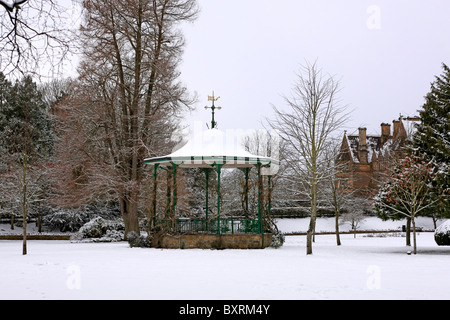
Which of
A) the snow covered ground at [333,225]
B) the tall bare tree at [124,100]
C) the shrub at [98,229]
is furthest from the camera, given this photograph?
the snow covered ground at [333,225]

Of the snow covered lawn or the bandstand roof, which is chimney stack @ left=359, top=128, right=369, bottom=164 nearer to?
the bandstand roof

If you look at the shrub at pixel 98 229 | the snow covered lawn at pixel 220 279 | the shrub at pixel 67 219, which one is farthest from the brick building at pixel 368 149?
the snow covered lawn at pixel 220 279

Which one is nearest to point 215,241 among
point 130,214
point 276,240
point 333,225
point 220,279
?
point 276,240

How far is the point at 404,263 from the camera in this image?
1552cm

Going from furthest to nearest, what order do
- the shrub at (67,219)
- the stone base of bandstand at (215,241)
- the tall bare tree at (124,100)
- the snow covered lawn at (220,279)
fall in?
the shrub at (67,219), the tall bare tree at (124,100), the stone base of bandstand at (215,241), the snow covered lawn at (220,279)

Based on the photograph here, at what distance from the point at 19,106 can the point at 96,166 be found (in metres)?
19.8

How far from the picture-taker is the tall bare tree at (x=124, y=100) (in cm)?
2566

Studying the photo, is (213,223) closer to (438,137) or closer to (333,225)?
(438,137)

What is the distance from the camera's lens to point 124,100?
86.5 ft

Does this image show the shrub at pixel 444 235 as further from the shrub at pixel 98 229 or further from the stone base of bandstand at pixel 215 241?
the shrub at pixel 98 229

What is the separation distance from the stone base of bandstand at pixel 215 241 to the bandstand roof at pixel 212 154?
3138mm

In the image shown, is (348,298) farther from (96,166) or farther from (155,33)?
(155,33)

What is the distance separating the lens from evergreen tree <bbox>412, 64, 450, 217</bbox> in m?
20.3
